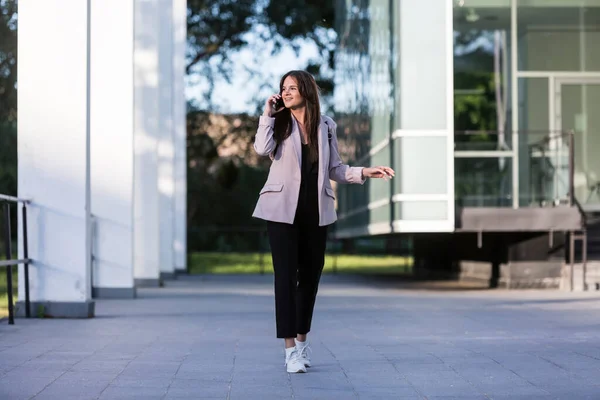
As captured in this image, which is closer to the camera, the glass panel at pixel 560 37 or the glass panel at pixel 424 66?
the glass panel at pixel 424 66

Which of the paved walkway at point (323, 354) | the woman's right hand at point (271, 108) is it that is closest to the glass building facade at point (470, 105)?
the paved walkway at point (323, 354)

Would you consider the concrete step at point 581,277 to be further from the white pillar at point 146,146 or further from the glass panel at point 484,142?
the white pillar at point 146,146

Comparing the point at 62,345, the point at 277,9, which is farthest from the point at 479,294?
the point at 277,9

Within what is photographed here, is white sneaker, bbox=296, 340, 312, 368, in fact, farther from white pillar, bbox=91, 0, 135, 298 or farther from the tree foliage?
the tree foliage

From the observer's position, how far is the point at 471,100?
66.5 feet

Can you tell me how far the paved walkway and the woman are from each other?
394mm

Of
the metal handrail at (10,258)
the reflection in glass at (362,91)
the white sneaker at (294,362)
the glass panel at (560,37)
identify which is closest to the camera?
the white sneaker at (294,362)

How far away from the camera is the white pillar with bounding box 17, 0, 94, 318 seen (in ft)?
35.6

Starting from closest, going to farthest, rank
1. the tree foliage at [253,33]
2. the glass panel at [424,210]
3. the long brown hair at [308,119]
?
the long brown hair at [308,119]
the glass panel at [424,210]
the tree foliage at [253,33]

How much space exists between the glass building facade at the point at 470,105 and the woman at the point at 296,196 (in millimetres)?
8985

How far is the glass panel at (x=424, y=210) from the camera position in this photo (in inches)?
628

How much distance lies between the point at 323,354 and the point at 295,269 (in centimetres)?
97

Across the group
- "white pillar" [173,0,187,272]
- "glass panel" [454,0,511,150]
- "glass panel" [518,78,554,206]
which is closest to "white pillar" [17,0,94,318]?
"glass panel" [518,78,554,206]

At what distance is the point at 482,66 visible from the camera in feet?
68.1
